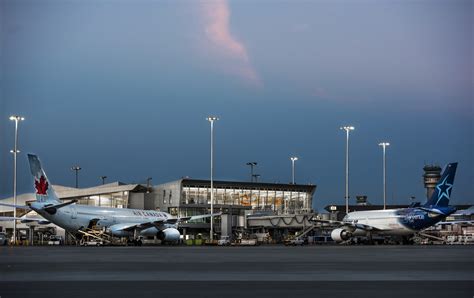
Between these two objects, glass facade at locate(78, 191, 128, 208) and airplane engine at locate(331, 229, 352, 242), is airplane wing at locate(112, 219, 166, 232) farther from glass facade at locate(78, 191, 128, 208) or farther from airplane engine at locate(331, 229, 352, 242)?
glass facade at locate(78, 191, 128, 208)

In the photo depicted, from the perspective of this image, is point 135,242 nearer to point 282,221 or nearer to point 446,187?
point 282,221

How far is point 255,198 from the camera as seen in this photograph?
420 feet

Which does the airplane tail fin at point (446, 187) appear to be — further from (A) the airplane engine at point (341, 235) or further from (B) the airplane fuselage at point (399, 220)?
(A) the airplane engine at point (341, 235)

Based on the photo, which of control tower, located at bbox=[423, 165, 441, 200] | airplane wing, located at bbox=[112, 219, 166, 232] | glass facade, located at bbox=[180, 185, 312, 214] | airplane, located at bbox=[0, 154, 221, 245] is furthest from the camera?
control tower, located at bbox=[423, 165, 441, 200]

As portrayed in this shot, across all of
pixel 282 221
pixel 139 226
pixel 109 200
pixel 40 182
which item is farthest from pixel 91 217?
pixel 109 200

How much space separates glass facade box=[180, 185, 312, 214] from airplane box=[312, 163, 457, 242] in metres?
35.0

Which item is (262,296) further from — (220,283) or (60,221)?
(60,221)

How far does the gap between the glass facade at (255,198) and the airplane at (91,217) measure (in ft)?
101

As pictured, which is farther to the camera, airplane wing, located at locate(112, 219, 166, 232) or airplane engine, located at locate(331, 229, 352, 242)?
airplane engine, located at locate(331, 229, 352, 242)

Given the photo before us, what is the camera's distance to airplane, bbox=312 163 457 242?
252ft

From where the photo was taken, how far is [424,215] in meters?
77.0

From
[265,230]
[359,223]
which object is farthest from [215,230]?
[359,223]

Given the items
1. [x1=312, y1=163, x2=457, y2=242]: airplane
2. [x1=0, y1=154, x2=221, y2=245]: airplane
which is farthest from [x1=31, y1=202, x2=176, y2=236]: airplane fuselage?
[x1=312, y1=163, x2=457, y2=242]: airplane

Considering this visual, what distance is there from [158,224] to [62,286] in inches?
2432
